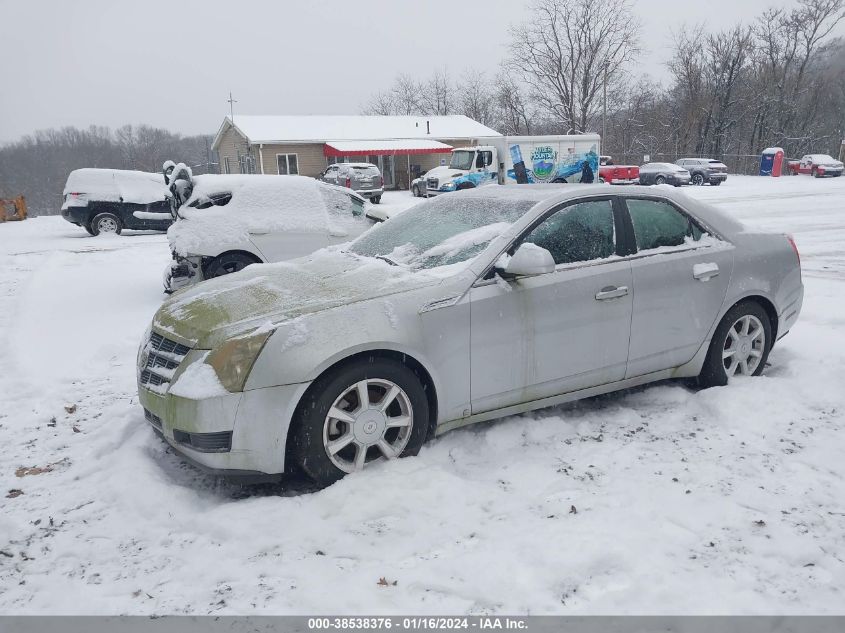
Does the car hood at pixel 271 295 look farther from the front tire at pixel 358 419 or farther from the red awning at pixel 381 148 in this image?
the red awning at pixel 381 148

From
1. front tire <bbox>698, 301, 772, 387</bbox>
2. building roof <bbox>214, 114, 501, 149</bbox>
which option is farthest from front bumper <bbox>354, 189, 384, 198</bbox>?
front tire <bbox>698, 301, 772, 387</bbox>

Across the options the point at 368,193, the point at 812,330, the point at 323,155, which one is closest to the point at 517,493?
the point at 812,330

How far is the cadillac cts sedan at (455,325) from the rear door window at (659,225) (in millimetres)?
15

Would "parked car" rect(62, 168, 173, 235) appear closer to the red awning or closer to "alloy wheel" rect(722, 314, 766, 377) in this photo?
"alloy wheel" rect(722, 314, 766, 377)

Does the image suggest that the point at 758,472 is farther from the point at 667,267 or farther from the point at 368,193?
the point at 368,193

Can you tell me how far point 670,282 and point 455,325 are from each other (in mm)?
1642

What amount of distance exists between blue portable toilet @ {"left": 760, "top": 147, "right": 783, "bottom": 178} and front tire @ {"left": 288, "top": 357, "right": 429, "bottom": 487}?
4025 cm

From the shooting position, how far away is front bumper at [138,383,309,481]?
9.52ft

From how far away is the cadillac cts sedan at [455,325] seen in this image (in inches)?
117

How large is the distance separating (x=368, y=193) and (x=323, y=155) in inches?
496

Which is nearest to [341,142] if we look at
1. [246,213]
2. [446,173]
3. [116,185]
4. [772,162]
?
[446,173]
